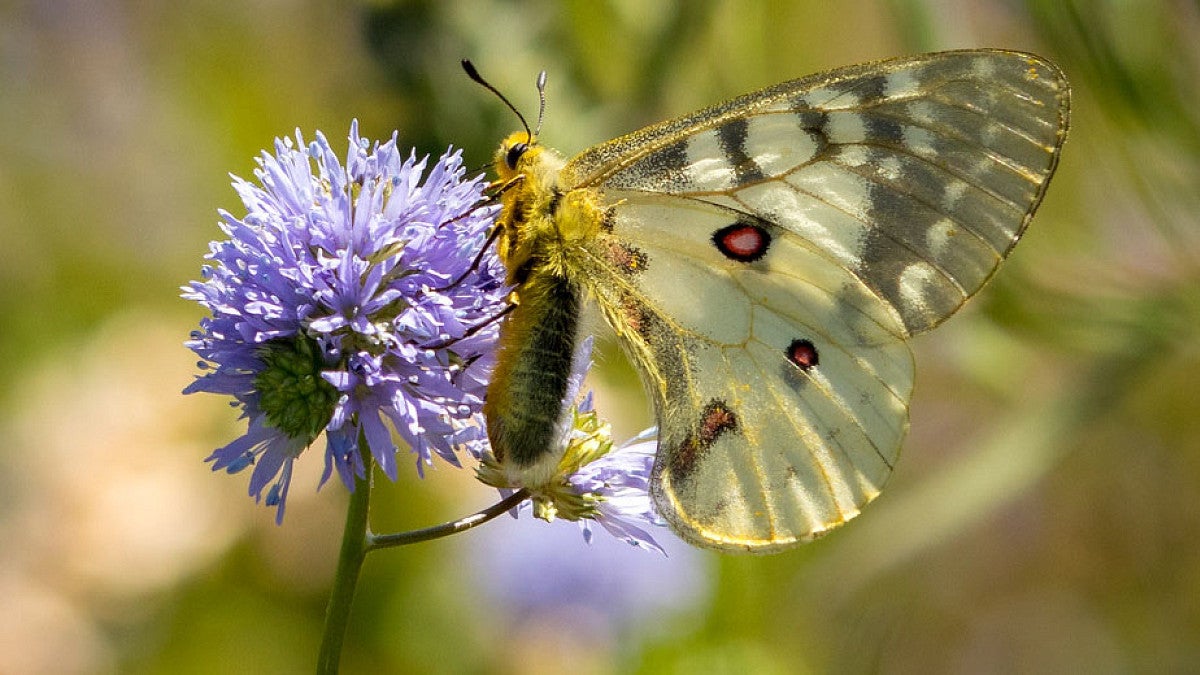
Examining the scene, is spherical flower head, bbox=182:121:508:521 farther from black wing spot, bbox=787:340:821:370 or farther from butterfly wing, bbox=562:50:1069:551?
black wing spot, bbox=787:340:821:370

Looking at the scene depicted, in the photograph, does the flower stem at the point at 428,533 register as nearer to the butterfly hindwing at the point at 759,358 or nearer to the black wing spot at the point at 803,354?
the butterfly hindwing at the point at 759,358

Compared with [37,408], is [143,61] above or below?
above

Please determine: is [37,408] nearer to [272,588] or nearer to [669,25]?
[272,588]

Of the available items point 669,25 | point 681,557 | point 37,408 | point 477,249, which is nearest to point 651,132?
point 477,249

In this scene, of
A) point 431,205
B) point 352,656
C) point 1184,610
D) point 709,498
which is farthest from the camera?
point 1184,610

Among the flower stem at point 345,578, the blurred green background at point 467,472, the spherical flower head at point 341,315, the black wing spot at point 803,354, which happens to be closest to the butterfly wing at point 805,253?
the black wing spot at point 803,354

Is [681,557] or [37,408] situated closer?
[681,557]

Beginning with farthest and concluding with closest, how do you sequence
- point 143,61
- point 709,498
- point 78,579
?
point 143,61 < point 78,579 < point 709,498
